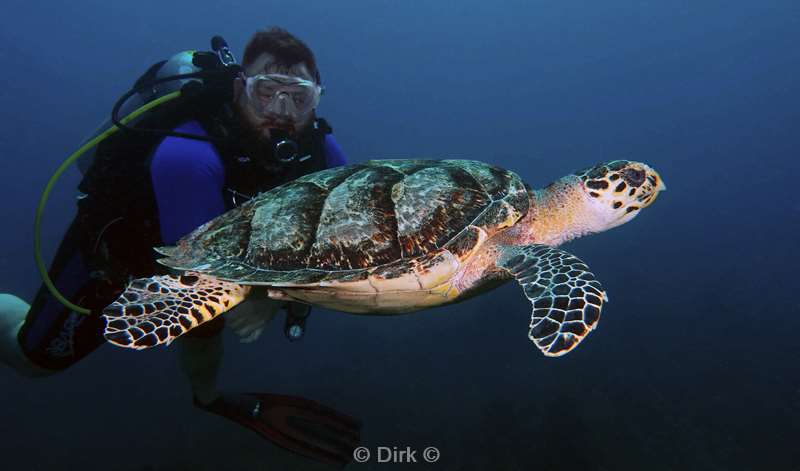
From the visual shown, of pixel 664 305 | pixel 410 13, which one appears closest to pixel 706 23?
pixel 410 13

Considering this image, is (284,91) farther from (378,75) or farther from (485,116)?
(378,75)

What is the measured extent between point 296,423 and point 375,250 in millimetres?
2970

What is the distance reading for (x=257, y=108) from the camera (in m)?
2.76

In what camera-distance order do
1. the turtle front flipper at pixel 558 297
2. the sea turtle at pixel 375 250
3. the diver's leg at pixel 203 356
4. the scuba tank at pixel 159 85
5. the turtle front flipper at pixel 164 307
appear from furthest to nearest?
the diver's leg at pixel 203 356, the scuba tank at pixel 159 85, the sea turtle at pixel 375 250, the turtle front flipper at pixel 164 307, the turtle front flipper at pixel 558 297

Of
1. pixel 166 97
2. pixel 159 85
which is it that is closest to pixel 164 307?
pixel 166 97

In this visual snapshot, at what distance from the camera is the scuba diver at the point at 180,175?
8.34 ft

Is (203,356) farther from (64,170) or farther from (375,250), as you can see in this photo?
(375,250)

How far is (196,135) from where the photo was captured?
8.36 ft

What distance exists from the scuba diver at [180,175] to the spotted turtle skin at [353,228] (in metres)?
0.29

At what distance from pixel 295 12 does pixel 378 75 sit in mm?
22376

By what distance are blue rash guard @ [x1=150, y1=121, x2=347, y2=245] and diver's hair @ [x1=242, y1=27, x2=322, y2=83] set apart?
757 mm

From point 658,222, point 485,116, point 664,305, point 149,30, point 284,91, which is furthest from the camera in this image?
point 485,116

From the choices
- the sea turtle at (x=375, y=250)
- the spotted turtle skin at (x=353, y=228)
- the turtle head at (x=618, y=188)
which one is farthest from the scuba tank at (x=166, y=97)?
the turtle head at (x=618, y=188)

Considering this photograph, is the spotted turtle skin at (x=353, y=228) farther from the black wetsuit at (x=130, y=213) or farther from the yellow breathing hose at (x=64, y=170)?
the yellow breathing hose at (x=64, y=170)
